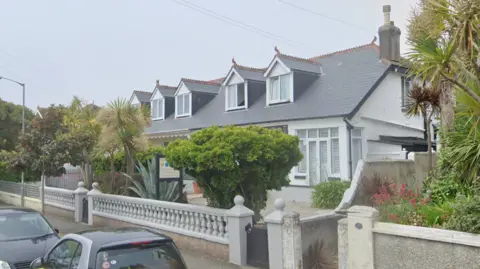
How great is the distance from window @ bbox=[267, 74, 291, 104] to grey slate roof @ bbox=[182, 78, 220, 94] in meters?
6.27

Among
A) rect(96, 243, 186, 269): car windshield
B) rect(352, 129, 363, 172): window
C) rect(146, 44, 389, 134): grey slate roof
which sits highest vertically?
rect(146, 44, 389, 134): grey slate roof

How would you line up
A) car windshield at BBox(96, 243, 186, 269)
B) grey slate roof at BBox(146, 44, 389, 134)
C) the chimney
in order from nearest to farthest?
car windshield at BBox(96, 243, 186, 269), grey slate roof at BBox(146, 44, 389, 134), the chimney

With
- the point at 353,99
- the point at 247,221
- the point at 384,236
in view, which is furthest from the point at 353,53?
the point at 384,236

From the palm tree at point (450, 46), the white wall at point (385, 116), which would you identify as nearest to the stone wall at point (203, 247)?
the palm tree at point (450, 46)

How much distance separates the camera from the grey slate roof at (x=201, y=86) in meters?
25.2

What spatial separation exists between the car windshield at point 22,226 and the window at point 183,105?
644 inches

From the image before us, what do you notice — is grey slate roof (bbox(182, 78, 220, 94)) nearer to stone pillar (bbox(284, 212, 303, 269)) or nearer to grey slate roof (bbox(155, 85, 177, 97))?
grey slate roof (bbox(155, 85, 177, 97))

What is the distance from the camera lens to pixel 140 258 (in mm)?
5148

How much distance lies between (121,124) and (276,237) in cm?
961

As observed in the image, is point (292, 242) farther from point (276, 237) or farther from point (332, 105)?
point (332, 105)

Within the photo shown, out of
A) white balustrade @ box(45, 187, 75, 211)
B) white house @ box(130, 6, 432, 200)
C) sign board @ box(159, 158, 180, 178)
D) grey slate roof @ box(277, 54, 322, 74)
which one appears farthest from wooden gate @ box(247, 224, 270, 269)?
grey slate roof @ box(277, 54, 322, 74)

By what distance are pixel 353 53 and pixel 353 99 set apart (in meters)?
4.47

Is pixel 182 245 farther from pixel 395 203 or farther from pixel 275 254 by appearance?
pixel 395 203

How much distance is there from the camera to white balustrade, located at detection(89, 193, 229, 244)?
9.16 m
